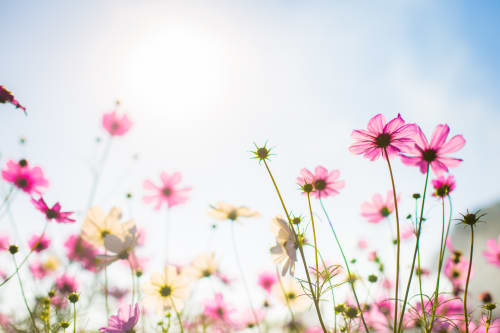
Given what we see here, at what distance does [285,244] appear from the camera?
111cm

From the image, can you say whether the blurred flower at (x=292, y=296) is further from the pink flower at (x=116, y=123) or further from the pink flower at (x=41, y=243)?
the pink flower at (x=116, y=123)

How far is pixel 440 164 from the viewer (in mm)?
1120

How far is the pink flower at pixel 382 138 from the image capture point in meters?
0.99

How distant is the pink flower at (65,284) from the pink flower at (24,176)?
2.38 feet

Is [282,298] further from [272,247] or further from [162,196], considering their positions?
[162,196]

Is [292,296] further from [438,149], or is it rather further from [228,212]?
[438,149]

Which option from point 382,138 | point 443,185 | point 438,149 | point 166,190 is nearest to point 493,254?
point 443,185

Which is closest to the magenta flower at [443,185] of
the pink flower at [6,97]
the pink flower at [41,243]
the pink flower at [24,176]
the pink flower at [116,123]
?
the pink flower at [6,97]

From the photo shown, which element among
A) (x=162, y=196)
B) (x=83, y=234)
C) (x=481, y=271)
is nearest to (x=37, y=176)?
(x=83, y=234)

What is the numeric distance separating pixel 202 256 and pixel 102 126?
135 centimetres

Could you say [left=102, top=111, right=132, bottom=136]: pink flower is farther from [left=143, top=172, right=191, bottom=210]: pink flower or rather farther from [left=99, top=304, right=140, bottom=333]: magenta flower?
[left=99, top=304, right=140, bottom=333]: magenta flower

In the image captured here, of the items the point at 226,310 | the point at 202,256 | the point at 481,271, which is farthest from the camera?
the point at 481,271

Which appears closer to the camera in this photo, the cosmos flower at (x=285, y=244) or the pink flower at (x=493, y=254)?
the cosmos flower at (x=285, y=244)

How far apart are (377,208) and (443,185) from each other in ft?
1.68
